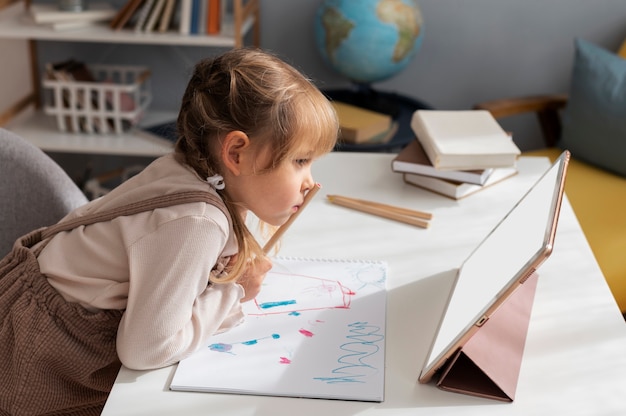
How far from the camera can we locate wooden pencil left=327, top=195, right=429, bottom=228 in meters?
1.44

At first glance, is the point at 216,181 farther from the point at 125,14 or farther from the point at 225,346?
the point at 125,14

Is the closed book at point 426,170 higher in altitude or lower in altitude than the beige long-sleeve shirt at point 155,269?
lower

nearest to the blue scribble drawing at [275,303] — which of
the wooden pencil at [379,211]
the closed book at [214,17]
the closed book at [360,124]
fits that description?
the wooden pencil at [379,211]

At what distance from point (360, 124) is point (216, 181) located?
1264mm

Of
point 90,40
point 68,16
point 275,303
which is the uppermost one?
point 275,303

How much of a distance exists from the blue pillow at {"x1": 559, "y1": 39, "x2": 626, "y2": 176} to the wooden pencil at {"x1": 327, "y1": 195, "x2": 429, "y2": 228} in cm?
109

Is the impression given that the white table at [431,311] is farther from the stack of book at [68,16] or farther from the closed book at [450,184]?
the stack of book at [68,16]

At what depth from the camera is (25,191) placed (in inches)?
56.3

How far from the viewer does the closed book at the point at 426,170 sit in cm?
153

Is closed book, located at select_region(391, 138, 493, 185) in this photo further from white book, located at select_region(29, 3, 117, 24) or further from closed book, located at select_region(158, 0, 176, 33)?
white book, located at select_region(29, 3, 117, 24)

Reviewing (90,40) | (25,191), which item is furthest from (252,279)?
(90,40)

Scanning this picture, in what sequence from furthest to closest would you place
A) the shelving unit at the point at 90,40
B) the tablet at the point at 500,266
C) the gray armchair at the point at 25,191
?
the shelving unit at the point at 90,40 → the gray armchair at the point at 25,191 → the tablet at the point at 500,266

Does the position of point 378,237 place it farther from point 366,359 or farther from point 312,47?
point 312,47

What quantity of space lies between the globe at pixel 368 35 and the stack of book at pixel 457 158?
33.8 inches
